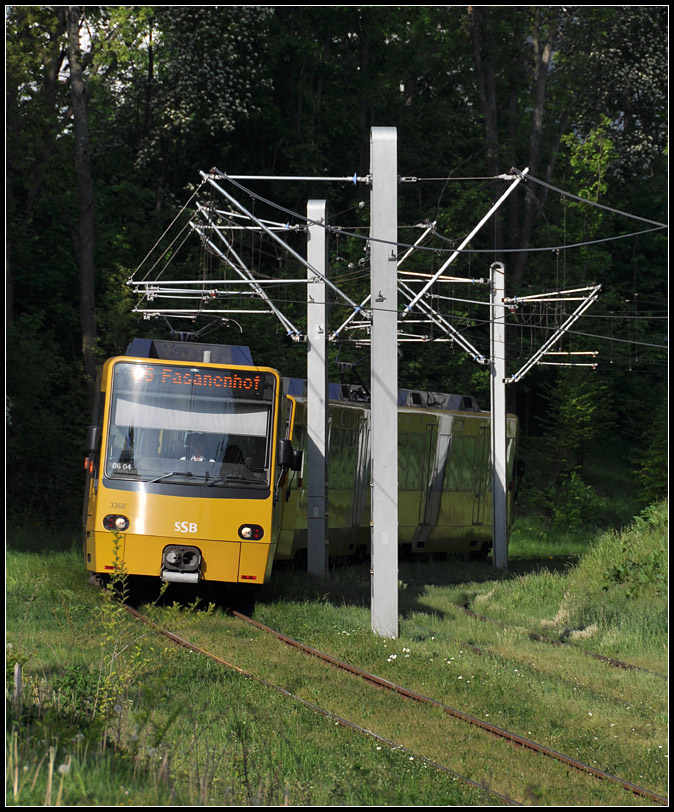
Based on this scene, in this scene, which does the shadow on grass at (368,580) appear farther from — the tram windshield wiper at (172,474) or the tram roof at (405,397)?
the tram roof at (405,397)

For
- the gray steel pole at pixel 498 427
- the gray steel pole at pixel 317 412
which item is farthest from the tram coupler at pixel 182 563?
the gray steel pole at pixel 498 427

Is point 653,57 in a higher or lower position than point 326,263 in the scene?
higher

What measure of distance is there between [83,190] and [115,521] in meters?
18.3

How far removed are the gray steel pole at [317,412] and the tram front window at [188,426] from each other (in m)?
4.65

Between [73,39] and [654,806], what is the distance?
27.9 metres

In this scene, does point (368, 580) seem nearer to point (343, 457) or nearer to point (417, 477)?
point (343, 457)

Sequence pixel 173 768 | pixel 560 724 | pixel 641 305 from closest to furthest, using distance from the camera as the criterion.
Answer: pixel 173 768 → pixel 560 724 → pixel 641 305

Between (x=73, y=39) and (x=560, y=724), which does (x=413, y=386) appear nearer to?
(x=73, y=39)

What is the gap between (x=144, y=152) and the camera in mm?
40250

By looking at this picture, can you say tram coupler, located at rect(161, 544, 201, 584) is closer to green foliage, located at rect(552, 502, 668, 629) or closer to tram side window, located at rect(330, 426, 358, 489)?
green foliage, located at rect(552, 502, 668, 629)

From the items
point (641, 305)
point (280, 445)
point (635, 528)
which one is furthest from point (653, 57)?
point (280, 445)

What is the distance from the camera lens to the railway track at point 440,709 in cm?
875

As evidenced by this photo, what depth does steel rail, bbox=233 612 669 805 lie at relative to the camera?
8.84 m

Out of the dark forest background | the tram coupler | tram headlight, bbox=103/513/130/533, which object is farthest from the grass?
the dark forest background
